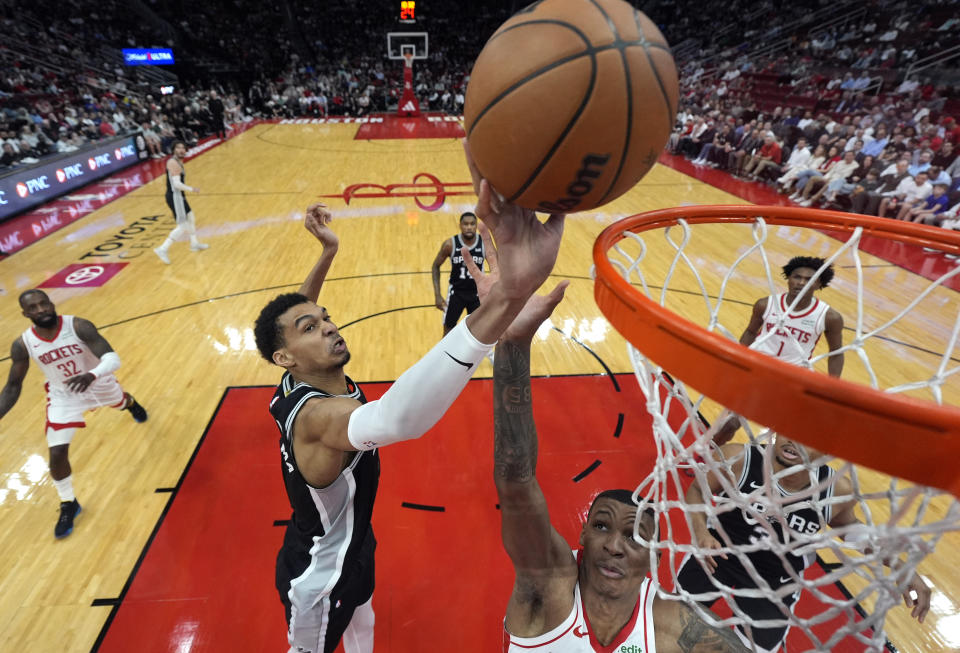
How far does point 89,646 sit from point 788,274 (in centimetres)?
443

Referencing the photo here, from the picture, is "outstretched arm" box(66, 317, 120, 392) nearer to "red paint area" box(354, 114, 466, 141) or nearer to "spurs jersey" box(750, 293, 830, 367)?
"spurs jersey" box(750, 293, 830, 367)

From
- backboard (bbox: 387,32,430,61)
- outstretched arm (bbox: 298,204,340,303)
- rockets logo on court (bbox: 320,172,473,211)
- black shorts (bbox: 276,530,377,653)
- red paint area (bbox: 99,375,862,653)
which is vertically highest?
backboard (bbox: 387,32,430,61)

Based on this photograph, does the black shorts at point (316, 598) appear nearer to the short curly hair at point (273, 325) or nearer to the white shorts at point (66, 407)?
the short curly hair at point (273, 325)

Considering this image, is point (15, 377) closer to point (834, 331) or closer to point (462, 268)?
point (462, 268)

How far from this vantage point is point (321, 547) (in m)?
1.92

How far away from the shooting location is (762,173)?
37.8 ft

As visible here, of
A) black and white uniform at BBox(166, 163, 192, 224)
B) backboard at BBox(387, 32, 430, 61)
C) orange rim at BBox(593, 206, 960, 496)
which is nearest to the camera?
orange rim at BBox(593, 206, 960, 496)

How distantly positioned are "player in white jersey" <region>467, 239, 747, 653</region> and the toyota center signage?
34.0ft

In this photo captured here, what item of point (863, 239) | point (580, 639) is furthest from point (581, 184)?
point (863, 239)

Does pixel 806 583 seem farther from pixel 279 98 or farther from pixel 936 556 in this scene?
pixel 279 98

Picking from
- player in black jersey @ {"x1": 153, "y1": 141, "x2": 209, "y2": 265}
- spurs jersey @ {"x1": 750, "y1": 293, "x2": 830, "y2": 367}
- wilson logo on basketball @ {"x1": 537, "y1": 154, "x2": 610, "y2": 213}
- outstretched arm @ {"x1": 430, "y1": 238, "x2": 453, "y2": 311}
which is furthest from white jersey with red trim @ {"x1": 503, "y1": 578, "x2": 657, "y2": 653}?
player in black jersey @ {"x1": 153, "y1": 141, "x2": 209, "y2": 265}

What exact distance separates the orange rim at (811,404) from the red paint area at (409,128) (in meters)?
16.0

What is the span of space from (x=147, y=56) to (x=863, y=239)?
2816cm

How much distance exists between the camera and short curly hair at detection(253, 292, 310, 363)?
77.9 inches
